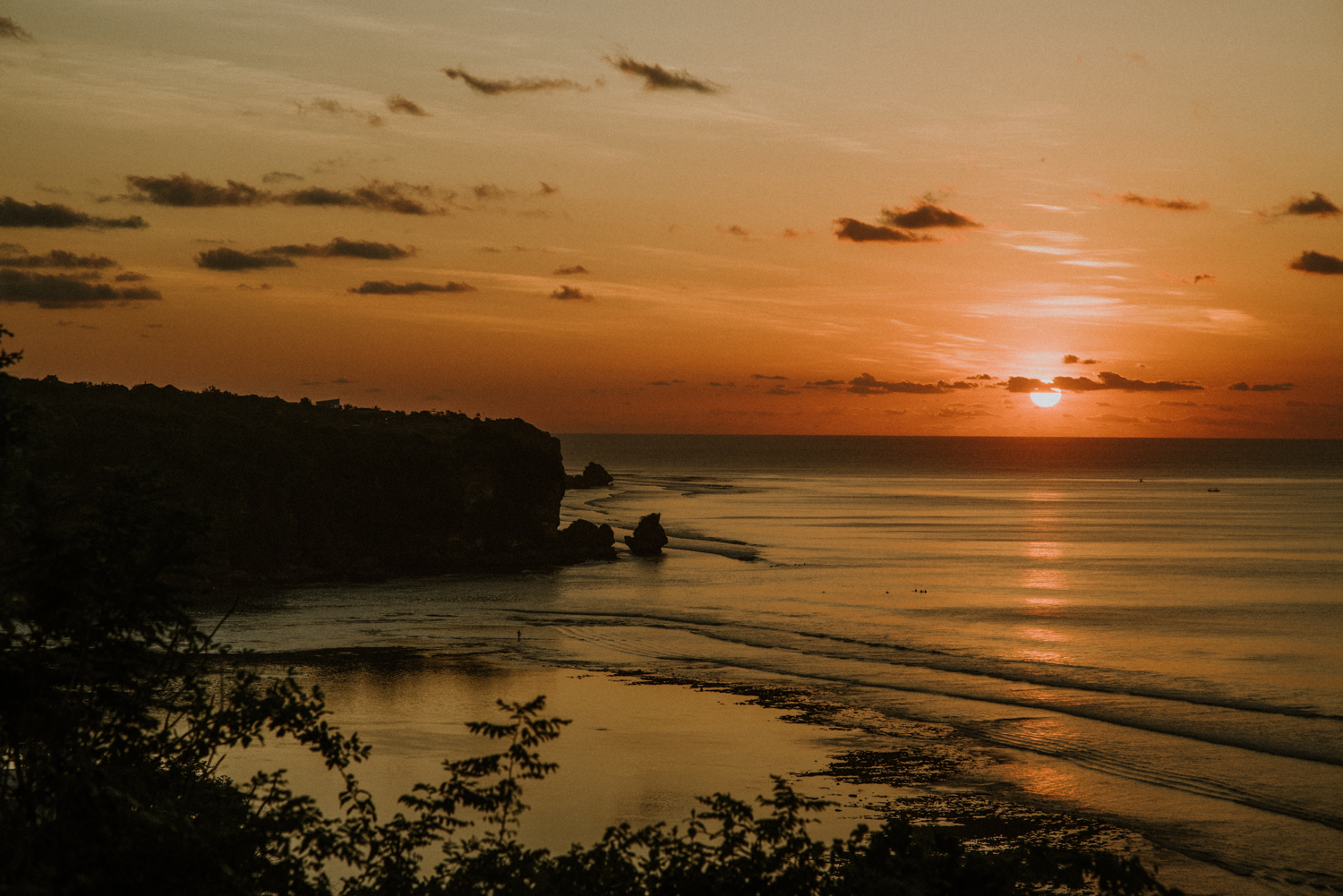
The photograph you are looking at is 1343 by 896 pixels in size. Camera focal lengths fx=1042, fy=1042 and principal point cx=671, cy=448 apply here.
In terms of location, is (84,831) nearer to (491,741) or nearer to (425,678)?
(491,741)

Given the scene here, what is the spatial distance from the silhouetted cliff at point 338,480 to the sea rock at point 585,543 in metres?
1.20

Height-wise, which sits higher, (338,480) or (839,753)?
(338,480)

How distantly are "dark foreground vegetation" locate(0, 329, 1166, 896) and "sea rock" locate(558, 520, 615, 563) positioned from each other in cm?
7729

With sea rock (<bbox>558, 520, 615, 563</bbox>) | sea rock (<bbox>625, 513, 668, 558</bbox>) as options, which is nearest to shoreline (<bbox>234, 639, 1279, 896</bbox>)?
sea rock (<bbox>558, 520, 615, 563</bbox>)

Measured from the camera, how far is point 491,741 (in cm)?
3344

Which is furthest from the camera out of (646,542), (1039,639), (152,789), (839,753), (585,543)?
(646,542)

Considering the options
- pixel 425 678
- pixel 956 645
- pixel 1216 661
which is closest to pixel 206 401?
pixel 425 678

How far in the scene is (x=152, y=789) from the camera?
1266cm

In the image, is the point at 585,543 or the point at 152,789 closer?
the point at 152,789

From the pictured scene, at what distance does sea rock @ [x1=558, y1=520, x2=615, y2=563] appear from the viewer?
299 ft

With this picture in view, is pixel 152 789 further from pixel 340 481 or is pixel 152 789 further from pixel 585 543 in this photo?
pixel 585 543

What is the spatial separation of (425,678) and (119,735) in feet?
108

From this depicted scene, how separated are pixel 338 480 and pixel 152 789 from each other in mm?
75057

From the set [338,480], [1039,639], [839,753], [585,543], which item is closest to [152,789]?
[839,753]
